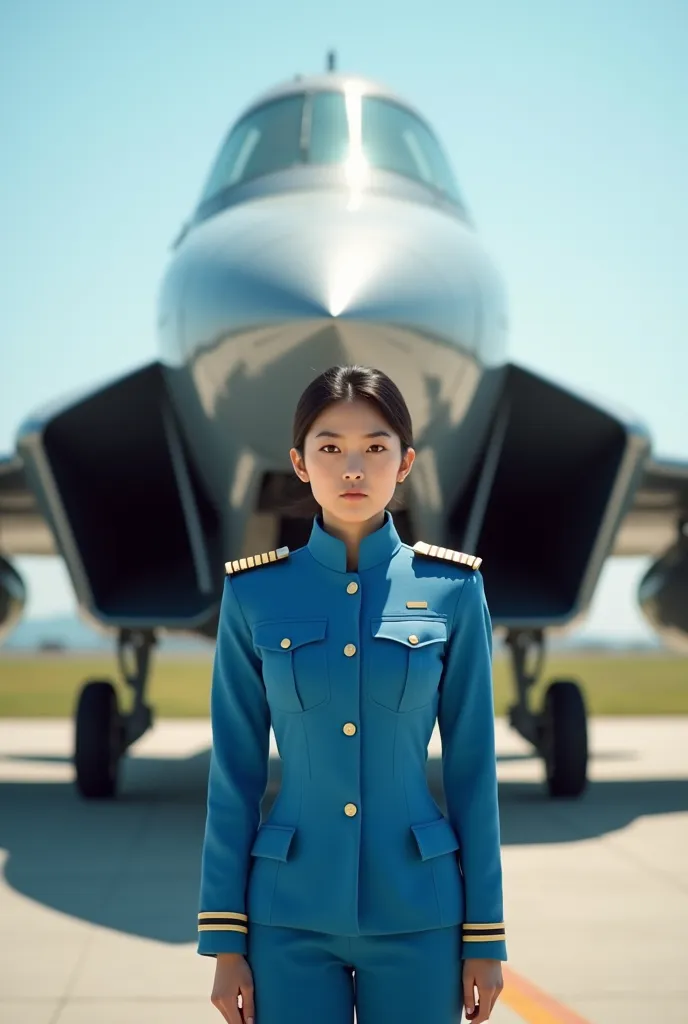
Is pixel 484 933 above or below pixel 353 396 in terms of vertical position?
below

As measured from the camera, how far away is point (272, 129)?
6.90 meters

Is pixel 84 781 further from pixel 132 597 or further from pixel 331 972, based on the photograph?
pixel 331 972

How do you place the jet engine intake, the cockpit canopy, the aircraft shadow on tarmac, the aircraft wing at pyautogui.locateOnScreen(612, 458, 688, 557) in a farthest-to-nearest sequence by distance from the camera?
the jet engine intake
the aircraft wing at pyautogui.locateOnScreen(612, 458, 688, 557)
the cockpit canopy
the aircraft shadow on tarmac

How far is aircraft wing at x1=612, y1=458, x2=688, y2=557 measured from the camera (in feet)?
27.5

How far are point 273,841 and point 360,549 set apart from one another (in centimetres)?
50

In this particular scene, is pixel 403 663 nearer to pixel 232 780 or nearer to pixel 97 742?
pixel 232 780

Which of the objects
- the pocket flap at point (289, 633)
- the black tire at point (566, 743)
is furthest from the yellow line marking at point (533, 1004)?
the black tire at point (566, 743)

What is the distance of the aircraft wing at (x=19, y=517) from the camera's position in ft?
27.5

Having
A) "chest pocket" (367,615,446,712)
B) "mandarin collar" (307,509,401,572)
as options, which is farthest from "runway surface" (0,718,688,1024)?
"mandarin collar" (307,509,401,572)

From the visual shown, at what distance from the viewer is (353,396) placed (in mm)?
1816

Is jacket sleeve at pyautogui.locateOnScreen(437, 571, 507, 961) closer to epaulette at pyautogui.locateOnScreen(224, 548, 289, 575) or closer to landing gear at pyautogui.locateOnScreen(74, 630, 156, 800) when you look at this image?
epaulette at pyautogui.locateOnScreen(224, 548, 289, 575)

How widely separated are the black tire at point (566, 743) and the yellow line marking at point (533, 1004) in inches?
160

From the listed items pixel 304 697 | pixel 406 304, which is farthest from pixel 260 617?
pixel 406 304

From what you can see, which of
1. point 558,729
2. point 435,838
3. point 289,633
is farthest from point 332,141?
point 435,838
